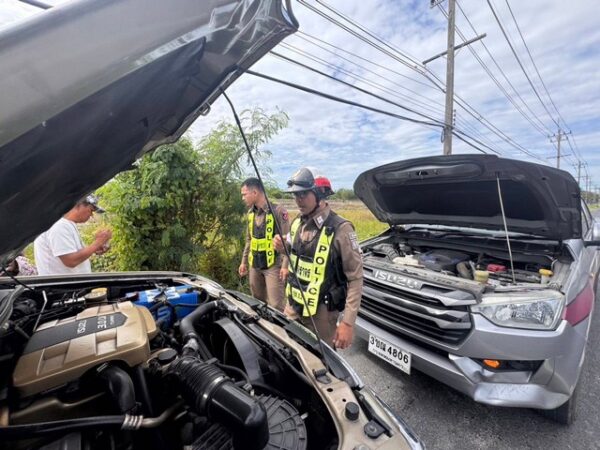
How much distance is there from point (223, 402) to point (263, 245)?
2612mm

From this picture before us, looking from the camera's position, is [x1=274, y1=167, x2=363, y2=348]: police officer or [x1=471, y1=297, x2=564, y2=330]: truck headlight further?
[x1=274, y1=167, x2=363, y2=348]: police officer

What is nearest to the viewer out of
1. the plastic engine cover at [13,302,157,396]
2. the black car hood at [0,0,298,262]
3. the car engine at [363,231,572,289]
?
the black car hood at [0,0,298,262]

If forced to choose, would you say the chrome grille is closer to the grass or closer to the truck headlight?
the truck headlight

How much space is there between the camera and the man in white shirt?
8.06ft

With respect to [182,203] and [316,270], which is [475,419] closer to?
[316,270]

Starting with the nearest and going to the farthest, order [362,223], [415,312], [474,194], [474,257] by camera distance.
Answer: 1. [415,312]
2. [474,194]
3. [474,257]
4. [362,223]

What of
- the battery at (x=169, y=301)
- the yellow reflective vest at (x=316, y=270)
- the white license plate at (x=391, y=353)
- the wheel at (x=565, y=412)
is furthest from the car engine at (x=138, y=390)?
the wheel at (x=565, y=412)

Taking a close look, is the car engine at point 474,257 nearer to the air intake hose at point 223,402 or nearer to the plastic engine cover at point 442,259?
the plastic engine cover at point 442,259

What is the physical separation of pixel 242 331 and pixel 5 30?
139 centimetres

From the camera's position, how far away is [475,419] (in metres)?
1.99

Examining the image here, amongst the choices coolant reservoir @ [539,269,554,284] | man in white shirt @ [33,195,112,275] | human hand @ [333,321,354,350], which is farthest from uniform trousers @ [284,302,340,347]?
man in white shirt @ [33,195,112,275]

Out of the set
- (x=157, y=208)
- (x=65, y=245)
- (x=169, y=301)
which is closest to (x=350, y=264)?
(x=169, y=301)

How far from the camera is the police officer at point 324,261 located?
6.62 feet

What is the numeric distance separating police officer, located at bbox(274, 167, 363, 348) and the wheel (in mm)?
1408
